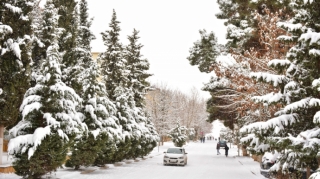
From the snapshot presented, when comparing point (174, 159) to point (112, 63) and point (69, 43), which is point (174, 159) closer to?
point (112, 63)

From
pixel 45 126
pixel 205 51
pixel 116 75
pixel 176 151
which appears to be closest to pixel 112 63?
pixel 116 75

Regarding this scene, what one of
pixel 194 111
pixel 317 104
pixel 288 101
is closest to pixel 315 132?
pixel 317 104

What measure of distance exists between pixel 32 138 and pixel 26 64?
3666mm

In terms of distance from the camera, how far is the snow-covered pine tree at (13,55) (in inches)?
656

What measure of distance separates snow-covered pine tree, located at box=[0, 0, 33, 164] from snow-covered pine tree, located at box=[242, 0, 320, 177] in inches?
416

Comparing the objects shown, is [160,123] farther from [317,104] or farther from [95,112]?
[317,104]

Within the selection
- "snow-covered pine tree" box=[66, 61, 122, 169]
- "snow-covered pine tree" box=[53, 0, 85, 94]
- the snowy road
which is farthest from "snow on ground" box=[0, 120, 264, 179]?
"snow-covered pine tree" box=[53, 0, 85, 94]

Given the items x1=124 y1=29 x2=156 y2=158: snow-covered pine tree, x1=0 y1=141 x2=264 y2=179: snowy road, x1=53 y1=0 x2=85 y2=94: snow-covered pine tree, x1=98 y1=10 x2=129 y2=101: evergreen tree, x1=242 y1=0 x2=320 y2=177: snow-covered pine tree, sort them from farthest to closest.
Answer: x1=124 y1=29 x2=156 y2=158: snow-covered pine tree → x1=98 y1=10 x2=129 y2=101: evergreen tree → x1=53 y1=0 x2=85 y2=94: snow-covered pine tree → x1=0 y1=141 x2=264 y2=179: snowy road → x1=242 y1=0 x2=320 y2=177: snow-covered pine tree

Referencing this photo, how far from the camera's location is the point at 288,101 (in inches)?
472

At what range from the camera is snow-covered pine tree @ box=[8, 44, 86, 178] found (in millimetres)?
16344

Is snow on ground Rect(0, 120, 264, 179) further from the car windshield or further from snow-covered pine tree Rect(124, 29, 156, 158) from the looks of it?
snow-covered pine tree Rect(124, 29, 156, 158)

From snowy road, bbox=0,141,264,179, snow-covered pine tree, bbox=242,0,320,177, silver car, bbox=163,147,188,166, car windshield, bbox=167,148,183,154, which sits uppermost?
snow-covered pine tree, bbox=242,0,320,177

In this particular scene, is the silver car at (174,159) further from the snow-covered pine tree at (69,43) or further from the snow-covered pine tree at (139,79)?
the snow-covered pine tree at (69,43)

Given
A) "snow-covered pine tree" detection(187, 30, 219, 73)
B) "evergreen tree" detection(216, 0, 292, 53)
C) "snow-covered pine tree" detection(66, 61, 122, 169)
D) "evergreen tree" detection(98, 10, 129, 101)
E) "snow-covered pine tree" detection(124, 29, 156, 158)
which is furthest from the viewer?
"snow-covered pine tree" detection(124, 29, 156, 158)
